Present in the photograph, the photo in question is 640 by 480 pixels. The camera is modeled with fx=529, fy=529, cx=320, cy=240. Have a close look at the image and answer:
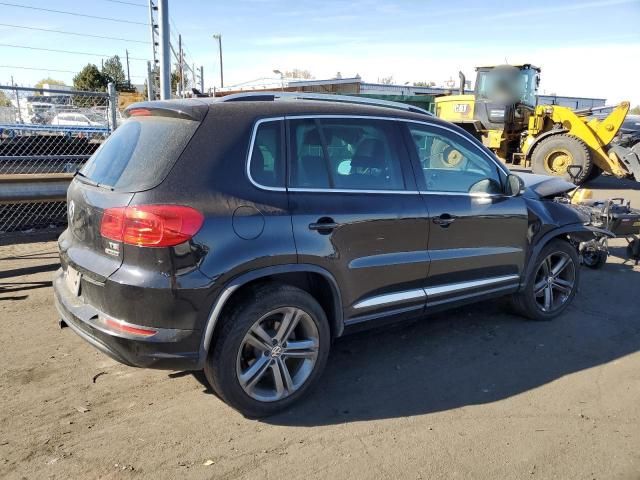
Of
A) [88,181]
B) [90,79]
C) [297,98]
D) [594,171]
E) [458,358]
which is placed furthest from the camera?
[90,79]

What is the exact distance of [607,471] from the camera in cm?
287

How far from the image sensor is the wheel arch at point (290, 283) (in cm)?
291

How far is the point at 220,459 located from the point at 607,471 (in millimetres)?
2092

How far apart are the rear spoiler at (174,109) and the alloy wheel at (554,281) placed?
3.39 metres

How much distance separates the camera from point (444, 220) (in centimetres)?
394

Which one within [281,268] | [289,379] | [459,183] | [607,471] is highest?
[459,183]

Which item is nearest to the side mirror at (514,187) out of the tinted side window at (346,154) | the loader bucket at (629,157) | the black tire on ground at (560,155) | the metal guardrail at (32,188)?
the tinted side window at (346,154)

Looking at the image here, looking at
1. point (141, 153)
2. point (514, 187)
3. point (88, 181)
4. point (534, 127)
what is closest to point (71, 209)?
point (88, 181)

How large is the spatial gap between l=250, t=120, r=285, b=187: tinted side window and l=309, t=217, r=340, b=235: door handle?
12.3 inches

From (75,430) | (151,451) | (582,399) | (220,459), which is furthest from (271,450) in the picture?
(582,399)

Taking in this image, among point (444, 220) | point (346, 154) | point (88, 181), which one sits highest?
point (346, 154)

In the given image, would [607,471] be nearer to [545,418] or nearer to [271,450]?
[545,418]

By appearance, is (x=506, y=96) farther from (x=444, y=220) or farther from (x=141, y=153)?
(x=141, y=153)

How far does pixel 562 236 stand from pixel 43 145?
405 inches
